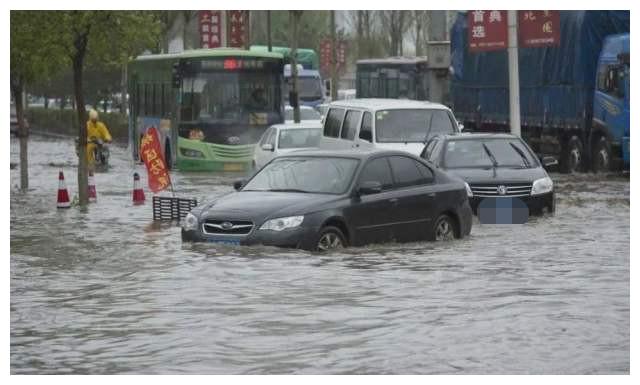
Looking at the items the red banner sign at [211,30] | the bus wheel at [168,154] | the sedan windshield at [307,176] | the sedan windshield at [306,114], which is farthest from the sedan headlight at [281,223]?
the red banner sign at [211,30]

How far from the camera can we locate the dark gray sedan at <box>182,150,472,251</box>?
60.0 feet

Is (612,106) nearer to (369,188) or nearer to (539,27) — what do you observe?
(539,27)

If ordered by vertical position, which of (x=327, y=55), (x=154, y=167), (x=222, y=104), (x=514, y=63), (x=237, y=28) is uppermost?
(x=237, y=28)

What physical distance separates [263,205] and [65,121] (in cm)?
6546

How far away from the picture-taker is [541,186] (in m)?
25.2

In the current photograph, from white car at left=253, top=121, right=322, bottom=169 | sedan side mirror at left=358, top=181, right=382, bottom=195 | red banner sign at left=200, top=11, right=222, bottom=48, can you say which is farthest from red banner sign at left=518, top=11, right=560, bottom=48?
red banner sign at left=200, top=11, right=222, bottom=48

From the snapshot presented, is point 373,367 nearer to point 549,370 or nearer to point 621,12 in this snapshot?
point 549,370

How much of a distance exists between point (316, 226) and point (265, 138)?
17.0 metres

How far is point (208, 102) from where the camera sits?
4075 centimetres

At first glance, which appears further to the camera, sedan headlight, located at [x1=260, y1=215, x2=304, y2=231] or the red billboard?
the red billboard

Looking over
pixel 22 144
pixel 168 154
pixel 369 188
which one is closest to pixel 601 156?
pixel 168 154

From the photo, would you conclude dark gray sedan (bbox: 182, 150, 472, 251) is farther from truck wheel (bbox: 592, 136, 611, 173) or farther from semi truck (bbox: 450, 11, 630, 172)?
truck wheel (bbox: 592, 136, 611, 173)

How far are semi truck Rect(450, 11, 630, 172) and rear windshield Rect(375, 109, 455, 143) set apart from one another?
9.20 m

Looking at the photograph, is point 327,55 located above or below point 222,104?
above
